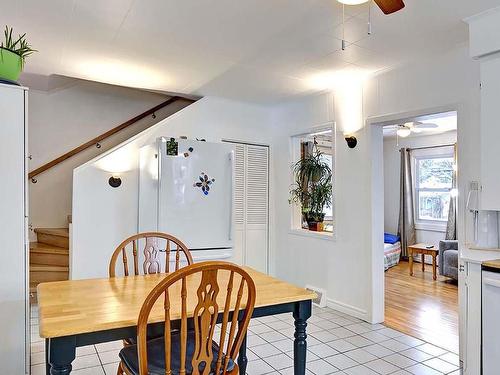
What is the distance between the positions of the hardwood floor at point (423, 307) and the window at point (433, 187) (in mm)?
1472

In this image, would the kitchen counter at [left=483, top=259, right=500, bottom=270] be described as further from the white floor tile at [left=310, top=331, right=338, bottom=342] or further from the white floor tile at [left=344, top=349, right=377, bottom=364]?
the white floor tile at [left=310, top=331, right=338, bottom=342]

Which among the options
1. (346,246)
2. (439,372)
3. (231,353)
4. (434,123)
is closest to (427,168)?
(434,123)

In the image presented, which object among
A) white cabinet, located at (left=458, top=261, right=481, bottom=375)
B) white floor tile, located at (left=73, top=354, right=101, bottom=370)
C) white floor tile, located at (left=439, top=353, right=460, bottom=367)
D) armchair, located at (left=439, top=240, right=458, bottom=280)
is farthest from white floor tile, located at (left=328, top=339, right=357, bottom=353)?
armchair, located at (left=439, top=240, right=458, bottom=280)

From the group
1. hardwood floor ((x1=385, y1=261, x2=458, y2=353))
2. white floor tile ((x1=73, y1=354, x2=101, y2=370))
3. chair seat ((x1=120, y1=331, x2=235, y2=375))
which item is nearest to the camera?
chair seat ((x1=120, y1=331, x2=235, y2=375))

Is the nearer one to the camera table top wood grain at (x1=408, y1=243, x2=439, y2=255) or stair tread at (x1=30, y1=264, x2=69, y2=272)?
stair tread at (x1=30, y1=264, x2=69, y2=272)

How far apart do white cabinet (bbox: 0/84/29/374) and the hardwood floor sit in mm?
3088

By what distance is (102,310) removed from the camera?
5.24ft

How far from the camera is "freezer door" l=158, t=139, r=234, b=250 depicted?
12.0ft

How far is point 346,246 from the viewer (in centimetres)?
395

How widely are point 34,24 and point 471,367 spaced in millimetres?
3644

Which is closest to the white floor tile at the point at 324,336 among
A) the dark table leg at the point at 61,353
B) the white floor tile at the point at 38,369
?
the white floor tile at the point at 38,369

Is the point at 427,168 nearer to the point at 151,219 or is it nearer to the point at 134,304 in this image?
the point at 151,219

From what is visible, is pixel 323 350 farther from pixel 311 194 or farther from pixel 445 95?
pixel 445 95

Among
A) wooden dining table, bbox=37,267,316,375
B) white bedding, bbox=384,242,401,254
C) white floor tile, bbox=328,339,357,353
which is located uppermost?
wooden dining table, bbox=37,267,316,375
